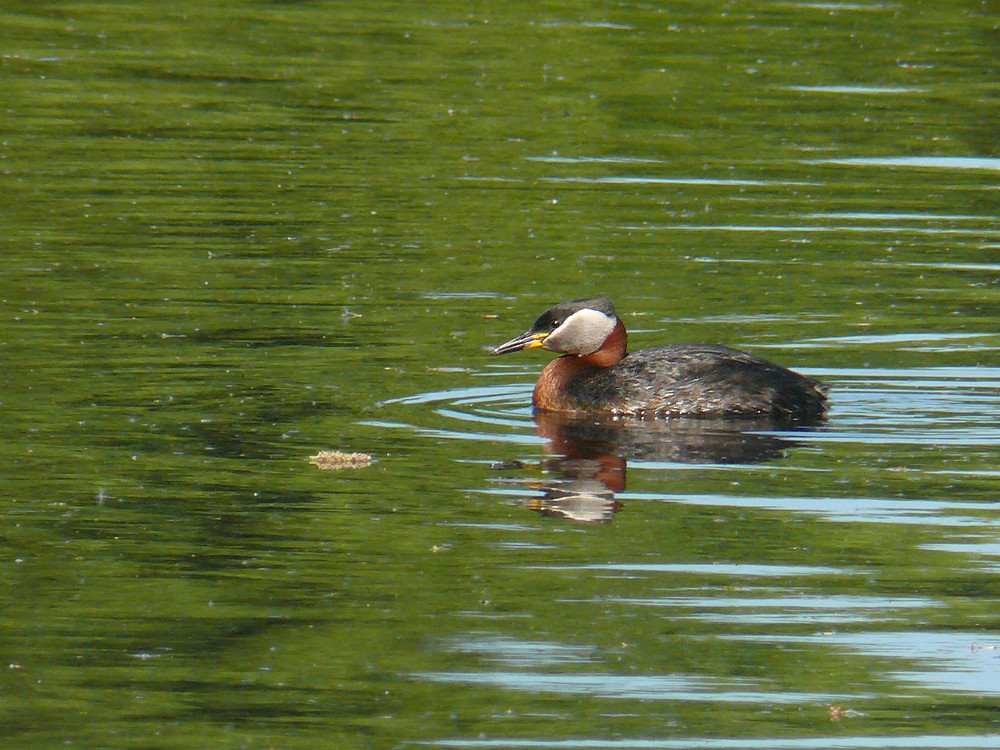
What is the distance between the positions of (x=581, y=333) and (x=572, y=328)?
0.23 feet

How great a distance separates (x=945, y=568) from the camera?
8.95m

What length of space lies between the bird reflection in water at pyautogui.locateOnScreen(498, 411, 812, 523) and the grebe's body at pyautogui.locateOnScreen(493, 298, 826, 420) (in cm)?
10

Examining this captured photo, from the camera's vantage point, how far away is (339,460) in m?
10.7

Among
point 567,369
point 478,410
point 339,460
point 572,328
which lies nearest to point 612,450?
point 478,410

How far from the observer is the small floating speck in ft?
34.9

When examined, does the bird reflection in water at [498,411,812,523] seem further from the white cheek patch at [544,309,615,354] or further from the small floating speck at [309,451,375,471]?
the small floating speck at [309,451,375,471]

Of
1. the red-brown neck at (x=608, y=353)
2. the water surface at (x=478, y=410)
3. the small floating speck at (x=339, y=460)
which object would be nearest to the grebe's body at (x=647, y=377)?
the red-brown neck at (x=608, y=353)

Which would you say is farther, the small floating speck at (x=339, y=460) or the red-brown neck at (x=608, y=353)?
the red-brown neck at (x=608, y=353)

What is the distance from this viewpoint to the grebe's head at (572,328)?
12781 millimetres

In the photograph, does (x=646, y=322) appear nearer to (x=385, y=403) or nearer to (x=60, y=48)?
(x=385, y=403)

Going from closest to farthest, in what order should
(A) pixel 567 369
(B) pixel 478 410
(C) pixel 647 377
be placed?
1. (B) pixel 478 410
2. (C) pixel 647 377
3. (A) pixel 567 369

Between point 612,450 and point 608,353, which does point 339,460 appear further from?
point 608,353

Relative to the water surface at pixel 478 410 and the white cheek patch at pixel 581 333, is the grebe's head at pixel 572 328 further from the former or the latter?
the water surface at pixel 478 410

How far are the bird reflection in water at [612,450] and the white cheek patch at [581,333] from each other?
1.99 ft
